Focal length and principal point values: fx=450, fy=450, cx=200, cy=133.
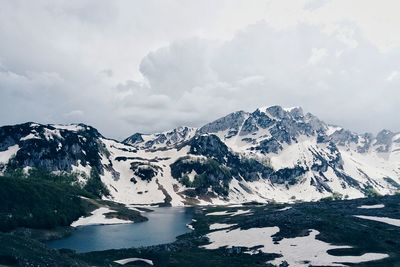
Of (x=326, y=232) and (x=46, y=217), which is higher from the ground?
(x=46, y=217)

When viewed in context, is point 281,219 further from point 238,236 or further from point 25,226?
point 25,226

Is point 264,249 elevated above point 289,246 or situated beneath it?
situated beneath

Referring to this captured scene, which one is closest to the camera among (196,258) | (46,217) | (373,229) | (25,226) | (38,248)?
(38,248)

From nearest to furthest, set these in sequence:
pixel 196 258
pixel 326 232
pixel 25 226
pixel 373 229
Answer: pixel 196 258, pixel 326 232, pixel 373 229, pixel 25 226

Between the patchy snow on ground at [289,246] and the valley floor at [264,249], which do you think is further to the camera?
the patchy snow on ground at [289,246]

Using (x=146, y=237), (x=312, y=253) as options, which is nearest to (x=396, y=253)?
(x=312, y=253)

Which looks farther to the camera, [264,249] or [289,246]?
[289,246]

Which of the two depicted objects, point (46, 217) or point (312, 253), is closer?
point (312, 253)

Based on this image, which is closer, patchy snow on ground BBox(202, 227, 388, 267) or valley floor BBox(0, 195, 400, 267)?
valley floor BBox(0, 195, 400, 267)
